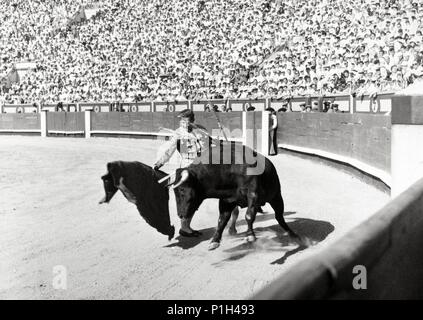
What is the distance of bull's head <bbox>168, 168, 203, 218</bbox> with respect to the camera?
5668mm

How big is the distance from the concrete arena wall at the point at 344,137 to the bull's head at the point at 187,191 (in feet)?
11.3

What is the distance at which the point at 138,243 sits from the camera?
611 cm

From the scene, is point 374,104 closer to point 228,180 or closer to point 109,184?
point 228,180

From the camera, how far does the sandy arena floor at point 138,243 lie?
15.3ft

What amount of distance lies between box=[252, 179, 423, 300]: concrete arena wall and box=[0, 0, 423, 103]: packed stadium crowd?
35.0ft

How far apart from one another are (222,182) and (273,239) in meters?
0.89

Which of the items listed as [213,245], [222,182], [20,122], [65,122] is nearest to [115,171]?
[222,182]

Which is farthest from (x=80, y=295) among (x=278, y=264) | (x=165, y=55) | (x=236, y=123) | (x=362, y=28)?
(x=165, y=55)

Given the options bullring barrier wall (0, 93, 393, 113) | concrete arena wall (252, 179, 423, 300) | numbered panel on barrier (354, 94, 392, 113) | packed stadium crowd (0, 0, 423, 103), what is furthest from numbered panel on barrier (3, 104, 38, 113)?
concrete arena wall (252, 179, 423, 300)

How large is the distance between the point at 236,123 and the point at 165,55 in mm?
9069

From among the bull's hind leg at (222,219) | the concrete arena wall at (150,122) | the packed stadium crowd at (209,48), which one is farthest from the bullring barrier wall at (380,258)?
the concrete arena wall at (150,122)

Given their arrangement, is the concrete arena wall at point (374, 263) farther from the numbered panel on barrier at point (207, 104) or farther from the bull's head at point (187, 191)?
the numbered panel on barrier at point (207, 104)

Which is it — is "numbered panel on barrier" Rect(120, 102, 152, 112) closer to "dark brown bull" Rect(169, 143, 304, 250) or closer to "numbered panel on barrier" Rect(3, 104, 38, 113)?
"numbered panel on barrier" Rect(3, 104, 38, 113)
